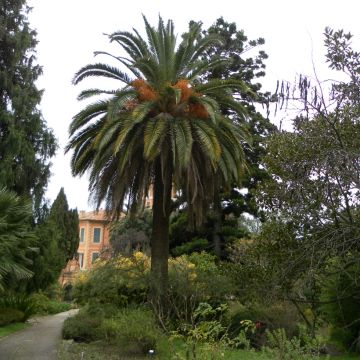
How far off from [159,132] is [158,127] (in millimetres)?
218

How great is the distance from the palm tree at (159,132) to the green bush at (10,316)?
6927 millimetres

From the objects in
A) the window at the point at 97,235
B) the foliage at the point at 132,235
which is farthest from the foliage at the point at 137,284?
the window at the point at 97,235

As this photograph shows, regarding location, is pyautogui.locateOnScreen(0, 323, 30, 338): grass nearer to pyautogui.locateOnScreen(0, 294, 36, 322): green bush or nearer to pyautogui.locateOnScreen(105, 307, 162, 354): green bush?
pyautogui.locateOnScreen(0, 294, 36, 322): green bush

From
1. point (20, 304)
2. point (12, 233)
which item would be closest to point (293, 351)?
point (12, 233)

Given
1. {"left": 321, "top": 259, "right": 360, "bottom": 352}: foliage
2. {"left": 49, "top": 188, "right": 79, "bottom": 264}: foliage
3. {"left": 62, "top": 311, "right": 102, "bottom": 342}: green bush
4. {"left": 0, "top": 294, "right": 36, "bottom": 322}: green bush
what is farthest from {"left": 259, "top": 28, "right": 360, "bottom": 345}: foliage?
{"left": 49, "top": 188, "right": 79, "bottom": 264}: foliage

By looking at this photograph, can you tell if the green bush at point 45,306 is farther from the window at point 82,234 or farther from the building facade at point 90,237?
the window at point 82,234

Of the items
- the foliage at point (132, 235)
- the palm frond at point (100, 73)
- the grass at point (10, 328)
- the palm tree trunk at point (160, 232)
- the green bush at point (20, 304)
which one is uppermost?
the palm frond at point (100, 73)

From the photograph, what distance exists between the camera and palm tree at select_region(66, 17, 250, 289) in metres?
18.0

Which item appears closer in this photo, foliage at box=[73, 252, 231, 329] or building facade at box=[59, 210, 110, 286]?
foliage at box=[73, 252, 231, 329]

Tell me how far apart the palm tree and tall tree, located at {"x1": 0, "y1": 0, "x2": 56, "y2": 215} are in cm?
911

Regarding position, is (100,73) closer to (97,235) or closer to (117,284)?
(117,284)

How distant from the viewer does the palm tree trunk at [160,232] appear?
62.6 feet

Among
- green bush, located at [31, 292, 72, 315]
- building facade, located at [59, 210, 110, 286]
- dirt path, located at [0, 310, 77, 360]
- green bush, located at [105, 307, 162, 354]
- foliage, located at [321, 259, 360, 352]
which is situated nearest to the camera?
dirt path, located at [0, 310, 77, 360]

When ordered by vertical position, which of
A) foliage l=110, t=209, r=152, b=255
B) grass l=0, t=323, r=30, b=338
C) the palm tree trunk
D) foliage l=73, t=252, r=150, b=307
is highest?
foliage l=110, t=209, r=152, b=255
